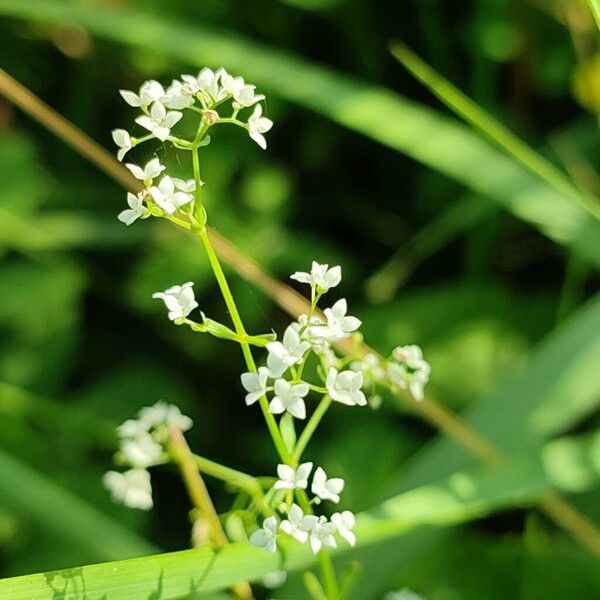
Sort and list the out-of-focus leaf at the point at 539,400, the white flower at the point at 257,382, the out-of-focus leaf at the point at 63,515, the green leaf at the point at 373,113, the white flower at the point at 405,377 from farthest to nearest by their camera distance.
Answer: the green leaf at the point at 373,113
the out-of-focus leaf at the point at 539,400
the out-of-focus leaf at the point at 63,515
the white flower at the point at 405,377
the white flower at the point at 257,382

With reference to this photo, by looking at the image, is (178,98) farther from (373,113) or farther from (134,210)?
(373,113)

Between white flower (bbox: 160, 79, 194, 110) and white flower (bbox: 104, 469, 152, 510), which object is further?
white flower (bbox: 104, 469, 152, 510)

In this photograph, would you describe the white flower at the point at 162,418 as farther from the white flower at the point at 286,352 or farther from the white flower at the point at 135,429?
the white flower at the point at 286,352

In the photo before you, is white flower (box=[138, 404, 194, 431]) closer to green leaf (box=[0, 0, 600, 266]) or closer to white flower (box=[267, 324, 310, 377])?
white flower (box=[267, 324, 310, 377])

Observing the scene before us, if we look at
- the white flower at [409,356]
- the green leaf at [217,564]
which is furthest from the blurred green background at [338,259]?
the white flower at [409,356]

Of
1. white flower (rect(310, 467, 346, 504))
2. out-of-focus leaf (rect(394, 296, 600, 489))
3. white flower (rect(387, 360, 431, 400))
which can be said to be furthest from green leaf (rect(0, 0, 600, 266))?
white flower (rect(310, 467, 346, 504))
